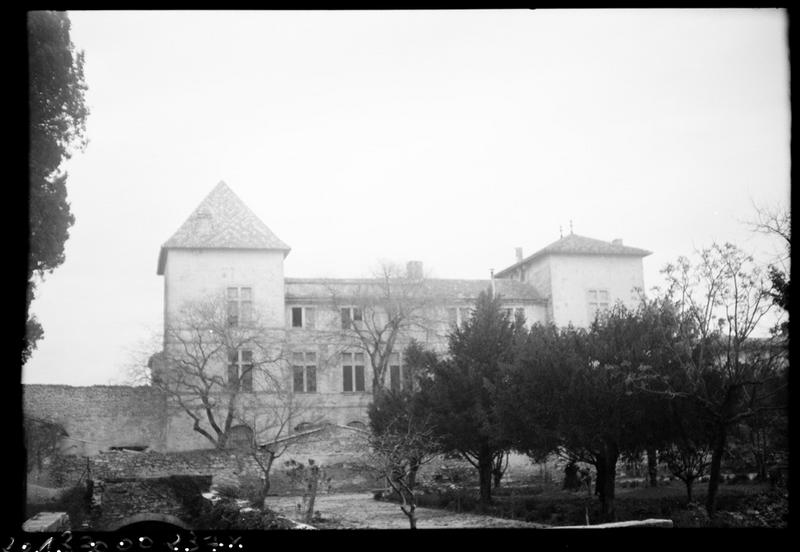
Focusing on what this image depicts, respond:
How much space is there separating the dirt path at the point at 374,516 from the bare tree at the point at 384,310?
7679mm

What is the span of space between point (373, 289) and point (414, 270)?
2099 mm

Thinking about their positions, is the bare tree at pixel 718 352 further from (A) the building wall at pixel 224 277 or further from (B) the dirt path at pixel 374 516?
(A) the building wall at pixel 224 277

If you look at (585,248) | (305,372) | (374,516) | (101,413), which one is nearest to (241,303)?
(305,372)

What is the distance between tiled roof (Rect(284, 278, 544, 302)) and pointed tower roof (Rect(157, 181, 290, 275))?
159 centimetres

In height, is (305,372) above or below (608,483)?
above

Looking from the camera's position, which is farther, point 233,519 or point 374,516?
point 374,516

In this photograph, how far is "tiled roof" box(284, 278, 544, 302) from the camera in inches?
1211

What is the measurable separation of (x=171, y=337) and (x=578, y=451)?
609 inches

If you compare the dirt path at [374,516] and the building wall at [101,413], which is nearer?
the dirt path at [374,516]

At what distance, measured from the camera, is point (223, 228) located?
101 feet

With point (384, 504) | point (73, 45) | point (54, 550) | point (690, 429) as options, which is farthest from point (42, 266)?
point (690, 429)

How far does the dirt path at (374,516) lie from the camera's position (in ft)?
49.2

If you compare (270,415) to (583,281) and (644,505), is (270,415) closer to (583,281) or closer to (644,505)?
(583,281)

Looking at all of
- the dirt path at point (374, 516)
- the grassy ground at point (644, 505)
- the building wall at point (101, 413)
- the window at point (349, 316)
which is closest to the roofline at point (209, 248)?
the window at point (349, 316)
